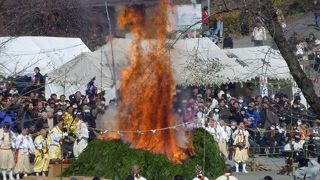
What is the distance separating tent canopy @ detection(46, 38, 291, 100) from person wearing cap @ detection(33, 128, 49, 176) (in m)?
3.33

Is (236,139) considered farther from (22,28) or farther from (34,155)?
(22,28)

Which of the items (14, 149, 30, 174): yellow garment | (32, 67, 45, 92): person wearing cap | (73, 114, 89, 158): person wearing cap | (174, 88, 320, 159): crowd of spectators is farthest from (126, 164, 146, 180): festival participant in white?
(32, 67, 45, 92): person wearing cap

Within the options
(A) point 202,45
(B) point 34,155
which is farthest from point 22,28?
(B) point 34,155

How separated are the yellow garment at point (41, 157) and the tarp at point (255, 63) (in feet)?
25.8

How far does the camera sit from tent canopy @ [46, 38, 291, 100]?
29.8 m

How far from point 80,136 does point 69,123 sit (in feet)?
1.80

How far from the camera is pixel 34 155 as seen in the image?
85.3 ft

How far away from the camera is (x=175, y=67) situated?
28875 millimetres

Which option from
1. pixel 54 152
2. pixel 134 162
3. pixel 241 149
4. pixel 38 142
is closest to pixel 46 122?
pixel 38 142

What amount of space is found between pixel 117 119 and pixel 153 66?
168cm

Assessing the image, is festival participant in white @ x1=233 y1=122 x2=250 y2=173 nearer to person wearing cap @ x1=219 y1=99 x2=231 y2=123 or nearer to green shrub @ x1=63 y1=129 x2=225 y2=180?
person wearing cap @ x1=219 y1=99 x2=231 y2=123

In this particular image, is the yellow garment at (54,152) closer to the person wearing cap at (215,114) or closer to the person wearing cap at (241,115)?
the person wearing cap at (215,114)

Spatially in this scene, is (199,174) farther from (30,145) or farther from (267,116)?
(267,116)

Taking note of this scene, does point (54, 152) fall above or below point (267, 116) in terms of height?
below
